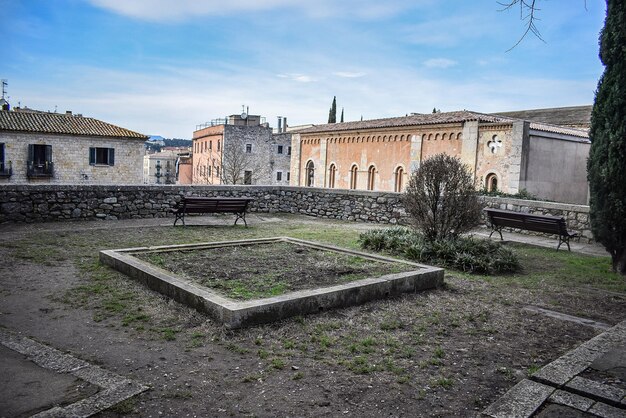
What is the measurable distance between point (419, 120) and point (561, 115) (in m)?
9.75

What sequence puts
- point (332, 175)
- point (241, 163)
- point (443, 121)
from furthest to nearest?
point (241, 163) < point (332, 175) < point (443, 121)

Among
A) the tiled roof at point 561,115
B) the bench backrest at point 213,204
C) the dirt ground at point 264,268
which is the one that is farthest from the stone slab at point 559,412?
the tiled roof at point 561,115

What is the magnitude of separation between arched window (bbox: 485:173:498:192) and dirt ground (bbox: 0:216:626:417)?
13.5 meters

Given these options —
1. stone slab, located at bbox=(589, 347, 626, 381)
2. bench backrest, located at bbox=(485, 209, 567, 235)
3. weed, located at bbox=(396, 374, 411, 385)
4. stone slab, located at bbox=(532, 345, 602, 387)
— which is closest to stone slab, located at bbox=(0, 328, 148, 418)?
weed, located at bbox=(396, 374, 411, 385)

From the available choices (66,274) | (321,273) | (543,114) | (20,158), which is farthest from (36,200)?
(543,114)

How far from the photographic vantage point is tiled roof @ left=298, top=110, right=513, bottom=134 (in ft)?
69.6

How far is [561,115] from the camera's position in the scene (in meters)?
27.2

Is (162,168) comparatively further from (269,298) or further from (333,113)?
(269,298)

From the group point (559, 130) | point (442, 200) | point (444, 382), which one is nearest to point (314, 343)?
point (444, 382)

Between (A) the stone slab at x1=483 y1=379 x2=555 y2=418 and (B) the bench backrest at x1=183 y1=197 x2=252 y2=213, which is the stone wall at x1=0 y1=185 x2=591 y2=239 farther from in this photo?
(A) the stone slab at x1=483 y1=379 x2=555 y2=418

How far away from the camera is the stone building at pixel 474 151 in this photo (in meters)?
19.3

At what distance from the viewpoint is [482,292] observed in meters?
6.72

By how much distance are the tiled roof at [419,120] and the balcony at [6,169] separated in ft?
62.9

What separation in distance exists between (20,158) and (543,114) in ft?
107
